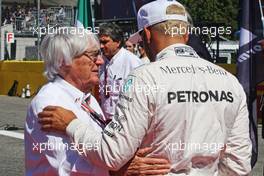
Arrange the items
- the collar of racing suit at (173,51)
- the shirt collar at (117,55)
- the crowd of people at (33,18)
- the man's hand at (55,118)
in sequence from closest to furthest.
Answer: the collar of racing suit at (173,51) → the man's hand at (55,118) → the shirt collar at (117,55) → the crowd of people at (33,18)

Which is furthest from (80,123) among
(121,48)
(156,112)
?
(121,48)

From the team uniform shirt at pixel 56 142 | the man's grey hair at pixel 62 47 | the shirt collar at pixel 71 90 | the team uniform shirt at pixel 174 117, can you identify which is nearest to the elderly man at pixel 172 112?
the team uniform shirt at pixel 174 117

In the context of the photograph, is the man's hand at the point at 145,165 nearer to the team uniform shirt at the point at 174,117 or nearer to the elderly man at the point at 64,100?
the team uniform shirt at the point at 174,117

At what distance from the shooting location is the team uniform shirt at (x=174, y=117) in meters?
2.81

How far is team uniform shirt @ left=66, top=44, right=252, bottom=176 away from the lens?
2.81m

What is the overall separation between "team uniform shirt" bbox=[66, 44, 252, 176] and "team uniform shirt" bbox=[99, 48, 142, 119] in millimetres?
4698

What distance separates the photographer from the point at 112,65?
25.9 ft

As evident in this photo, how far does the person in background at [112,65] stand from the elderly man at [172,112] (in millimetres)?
4623

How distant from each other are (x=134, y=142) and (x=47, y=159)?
0.57m

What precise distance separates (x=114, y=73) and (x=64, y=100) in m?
4.65

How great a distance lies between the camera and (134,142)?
281 centimetres

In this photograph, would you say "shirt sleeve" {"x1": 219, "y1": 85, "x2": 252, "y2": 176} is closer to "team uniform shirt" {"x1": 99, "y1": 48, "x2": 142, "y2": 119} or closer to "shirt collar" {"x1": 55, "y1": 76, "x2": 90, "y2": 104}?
"shirt collar" {"x1": 55, "y1": 76, "x2": 90, "y2": 104}

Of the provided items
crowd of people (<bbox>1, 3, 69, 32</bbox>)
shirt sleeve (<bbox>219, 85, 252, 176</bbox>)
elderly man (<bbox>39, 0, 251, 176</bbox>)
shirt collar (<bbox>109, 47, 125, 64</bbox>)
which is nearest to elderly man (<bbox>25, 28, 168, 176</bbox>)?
elderly man (<bbox>39, 0, 251, 176</bbox>)

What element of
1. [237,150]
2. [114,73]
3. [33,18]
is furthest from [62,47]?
[33,18]
